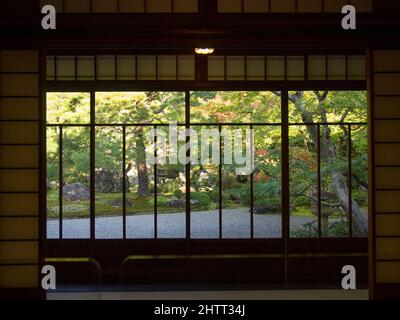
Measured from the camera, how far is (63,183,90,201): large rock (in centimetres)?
964

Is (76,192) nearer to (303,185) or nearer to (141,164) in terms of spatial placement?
(141,164)

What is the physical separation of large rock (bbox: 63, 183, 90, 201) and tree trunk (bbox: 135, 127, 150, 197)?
1.02m

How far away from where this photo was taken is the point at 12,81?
650 centimetres

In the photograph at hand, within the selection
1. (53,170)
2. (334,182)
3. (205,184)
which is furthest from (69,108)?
(334,182)

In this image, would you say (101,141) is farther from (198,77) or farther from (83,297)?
(83,297)

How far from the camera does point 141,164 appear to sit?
952cm

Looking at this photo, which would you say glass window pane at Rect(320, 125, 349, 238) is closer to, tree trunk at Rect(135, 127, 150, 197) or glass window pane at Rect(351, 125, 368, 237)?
glass window pane at Rect(351, 125, 368, 237)

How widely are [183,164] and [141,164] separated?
0.70 metres

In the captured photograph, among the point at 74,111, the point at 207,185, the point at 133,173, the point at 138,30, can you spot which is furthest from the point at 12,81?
the point at 207,185

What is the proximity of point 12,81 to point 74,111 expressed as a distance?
2496 millimetres

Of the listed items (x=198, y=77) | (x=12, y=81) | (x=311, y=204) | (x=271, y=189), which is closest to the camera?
(x=12, y=81)

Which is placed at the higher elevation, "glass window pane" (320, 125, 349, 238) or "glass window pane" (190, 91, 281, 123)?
"glass window pane" (190, 91, 281, 123)

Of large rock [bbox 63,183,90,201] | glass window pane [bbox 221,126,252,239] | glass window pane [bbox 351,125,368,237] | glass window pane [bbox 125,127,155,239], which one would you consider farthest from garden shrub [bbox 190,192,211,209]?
glass window pane [bbox 351,125,368,237]

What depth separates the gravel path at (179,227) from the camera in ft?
30.1
